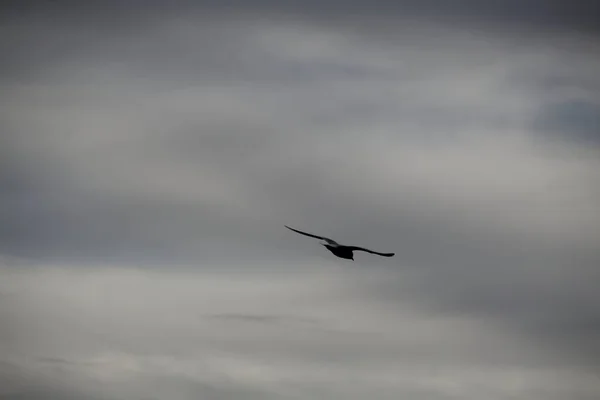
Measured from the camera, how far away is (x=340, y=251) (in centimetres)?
11856
